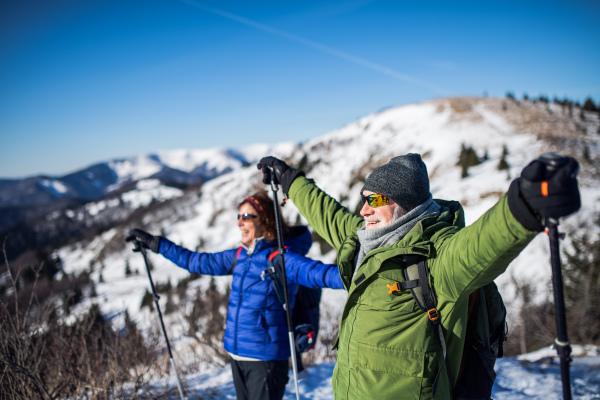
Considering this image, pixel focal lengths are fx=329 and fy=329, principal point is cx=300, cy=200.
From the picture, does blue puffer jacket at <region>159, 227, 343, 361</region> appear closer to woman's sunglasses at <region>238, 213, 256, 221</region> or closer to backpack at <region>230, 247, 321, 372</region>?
backpack at <region>230, 247, 321, 372</region>

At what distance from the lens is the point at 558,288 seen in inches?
46.6

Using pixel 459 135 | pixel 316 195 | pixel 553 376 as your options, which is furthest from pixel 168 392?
pixel 459 135

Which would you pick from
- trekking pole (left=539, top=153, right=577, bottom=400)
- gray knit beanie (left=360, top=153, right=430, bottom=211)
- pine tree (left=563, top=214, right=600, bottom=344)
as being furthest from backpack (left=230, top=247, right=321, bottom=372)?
pine tree (left=563, top=214, right=600, bottom=344)

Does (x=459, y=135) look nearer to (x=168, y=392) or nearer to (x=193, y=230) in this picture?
(x=168, y=392)

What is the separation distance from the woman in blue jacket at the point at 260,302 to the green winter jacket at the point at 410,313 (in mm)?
705

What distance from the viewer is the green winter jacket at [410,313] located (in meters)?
1.28

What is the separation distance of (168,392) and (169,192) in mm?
152158

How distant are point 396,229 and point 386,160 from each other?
140 ft

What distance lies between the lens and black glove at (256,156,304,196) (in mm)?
2550

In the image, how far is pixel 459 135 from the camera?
41750mm

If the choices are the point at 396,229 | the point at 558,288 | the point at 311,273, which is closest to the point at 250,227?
the point at 311,273

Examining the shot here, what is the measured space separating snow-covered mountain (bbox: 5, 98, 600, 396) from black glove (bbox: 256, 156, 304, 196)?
1096 millimetres

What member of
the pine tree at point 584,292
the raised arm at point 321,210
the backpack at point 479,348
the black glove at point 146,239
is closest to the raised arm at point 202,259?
the black glove at point 146,239

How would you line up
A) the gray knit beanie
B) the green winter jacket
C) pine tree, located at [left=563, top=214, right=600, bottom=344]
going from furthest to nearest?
pine tree, located at [left=563, top=214, right=600, bottom=344]
the gray knit beanie
the green winter jacket
